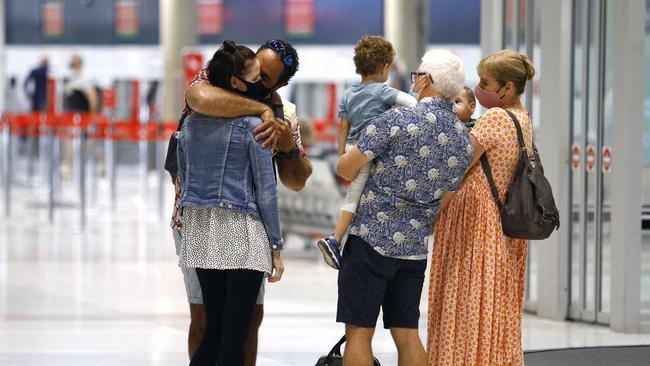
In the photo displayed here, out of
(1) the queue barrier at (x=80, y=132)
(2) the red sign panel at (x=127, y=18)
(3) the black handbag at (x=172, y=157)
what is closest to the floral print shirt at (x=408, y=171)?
(3) the black handbag at (x=172, y=157)

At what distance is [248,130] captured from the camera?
475cm

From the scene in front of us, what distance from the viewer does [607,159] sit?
26.2 ft

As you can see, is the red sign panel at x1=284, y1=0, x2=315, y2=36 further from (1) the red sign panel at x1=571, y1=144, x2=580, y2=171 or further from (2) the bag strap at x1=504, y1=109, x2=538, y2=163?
(2) the bag strap at x1=504, y1=109, x2=538, y2=163

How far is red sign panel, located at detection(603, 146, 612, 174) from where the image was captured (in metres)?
7.95

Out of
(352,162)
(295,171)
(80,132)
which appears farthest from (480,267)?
(80,132)

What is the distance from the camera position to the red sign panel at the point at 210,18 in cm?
2711

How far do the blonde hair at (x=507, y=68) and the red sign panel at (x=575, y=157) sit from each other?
2.97m

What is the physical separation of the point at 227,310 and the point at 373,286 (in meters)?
0.59

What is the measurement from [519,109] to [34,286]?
5.35 meters

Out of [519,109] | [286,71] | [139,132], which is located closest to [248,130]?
[286,71]

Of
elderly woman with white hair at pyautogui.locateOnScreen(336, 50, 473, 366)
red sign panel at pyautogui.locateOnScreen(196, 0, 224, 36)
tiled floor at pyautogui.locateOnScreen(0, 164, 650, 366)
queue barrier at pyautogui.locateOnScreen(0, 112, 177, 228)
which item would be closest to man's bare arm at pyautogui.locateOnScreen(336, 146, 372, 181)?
elderly woman with white hair at pyautogui.locateOnScreen(336, 50, 473, 366)

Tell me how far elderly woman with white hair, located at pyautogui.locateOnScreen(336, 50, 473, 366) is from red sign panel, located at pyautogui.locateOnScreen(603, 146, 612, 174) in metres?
3.04

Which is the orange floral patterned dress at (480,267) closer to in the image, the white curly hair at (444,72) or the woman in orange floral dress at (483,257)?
the woman in orange floral dress at (483,257)

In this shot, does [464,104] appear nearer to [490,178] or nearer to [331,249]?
[490,178]
